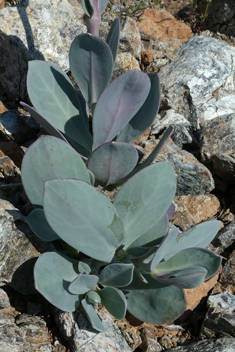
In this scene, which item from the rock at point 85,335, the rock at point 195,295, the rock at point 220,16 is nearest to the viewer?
the rock at point 85,335

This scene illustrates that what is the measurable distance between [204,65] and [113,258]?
6.57 feet

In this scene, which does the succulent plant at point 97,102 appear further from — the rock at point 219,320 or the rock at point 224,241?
the rock at point 219,320

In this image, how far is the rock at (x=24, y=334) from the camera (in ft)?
4.38

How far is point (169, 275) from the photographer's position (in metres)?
1.36

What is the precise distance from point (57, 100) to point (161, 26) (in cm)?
235

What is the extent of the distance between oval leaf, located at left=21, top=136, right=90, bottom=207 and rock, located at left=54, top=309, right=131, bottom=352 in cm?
44

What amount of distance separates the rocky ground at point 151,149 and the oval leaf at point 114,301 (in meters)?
0.11

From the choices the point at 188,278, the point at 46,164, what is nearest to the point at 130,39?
the point at 46,164

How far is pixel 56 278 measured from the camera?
1315 mm

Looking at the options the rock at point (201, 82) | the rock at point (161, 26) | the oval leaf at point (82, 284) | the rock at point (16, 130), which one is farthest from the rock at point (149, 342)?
the rock at point (161, 26)

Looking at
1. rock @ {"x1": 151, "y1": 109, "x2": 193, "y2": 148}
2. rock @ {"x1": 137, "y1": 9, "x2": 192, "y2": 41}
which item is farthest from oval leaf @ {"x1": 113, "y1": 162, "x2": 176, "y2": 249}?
rock @ {"x1": 137, "y1": 9, "x2": 192, "y2": 41}

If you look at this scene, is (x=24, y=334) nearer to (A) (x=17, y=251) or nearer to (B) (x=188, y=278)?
(A) (x=17, y=251)

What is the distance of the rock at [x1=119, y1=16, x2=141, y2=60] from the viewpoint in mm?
2867

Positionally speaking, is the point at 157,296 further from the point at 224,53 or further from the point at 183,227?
the point at 224,53
